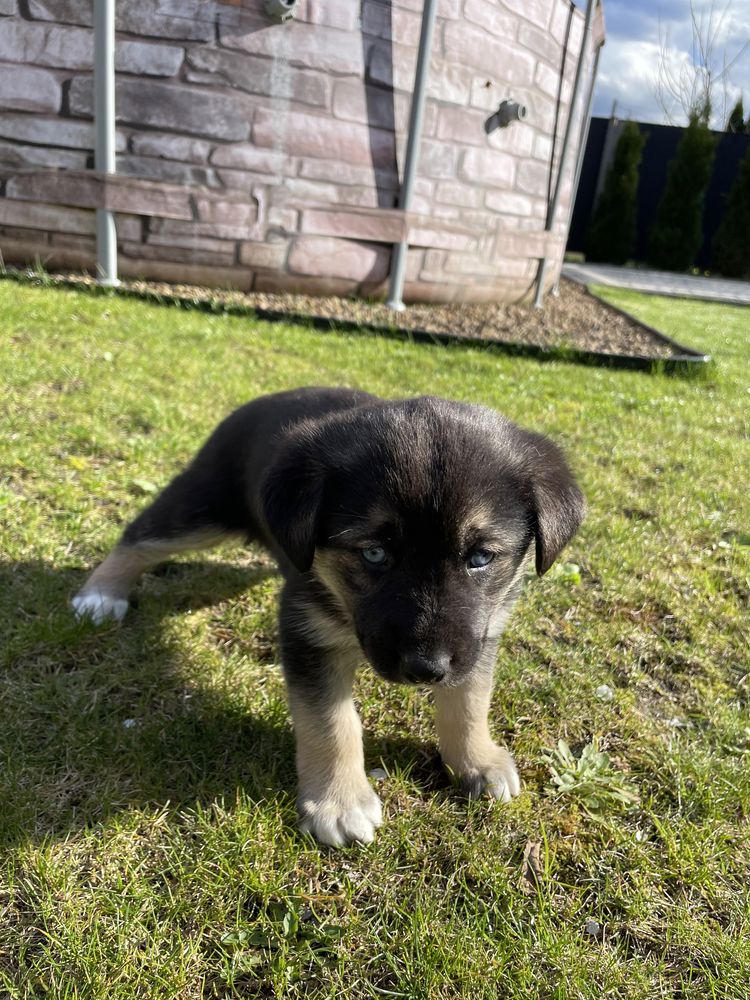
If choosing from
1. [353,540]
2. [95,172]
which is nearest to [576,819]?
[353,540]

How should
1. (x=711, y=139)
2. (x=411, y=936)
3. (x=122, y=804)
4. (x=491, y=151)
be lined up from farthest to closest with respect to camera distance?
(x=711, y=139) < (x=491, y=151) < (x=122, y=804) < (x=411, y=936)

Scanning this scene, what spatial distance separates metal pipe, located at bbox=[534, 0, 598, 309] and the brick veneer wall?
1072 millimetres

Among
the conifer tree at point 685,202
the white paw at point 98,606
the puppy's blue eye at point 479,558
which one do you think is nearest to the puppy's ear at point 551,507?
the puppy's blue eye at point 479,558

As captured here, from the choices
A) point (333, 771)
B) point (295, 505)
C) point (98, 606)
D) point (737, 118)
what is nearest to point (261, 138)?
point (98, 606)

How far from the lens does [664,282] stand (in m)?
19.6

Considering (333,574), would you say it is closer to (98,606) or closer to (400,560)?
(400,560)

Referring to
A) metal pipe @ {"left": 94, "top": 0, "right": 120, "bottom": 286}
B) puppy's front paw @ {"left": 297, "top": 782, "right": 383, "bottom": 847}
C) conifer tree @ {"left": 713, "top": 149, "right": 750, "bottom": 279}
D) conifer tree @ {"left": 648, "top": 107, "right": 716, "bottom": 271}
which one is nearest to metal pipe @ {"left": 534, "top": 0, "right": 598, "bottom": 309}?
metal pipe @ {"left": 94, "top": 0, "right": 120, "bottom": 286}

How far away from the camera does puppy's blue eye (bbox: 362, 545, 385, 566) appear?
6.39 feet

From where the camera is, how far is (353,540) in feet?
6.52

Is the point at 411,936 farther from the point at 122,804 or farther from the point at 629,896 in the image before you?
the point at 122,804

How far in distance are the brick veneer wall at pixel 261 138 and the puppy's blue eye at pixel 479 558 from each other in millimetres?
6637

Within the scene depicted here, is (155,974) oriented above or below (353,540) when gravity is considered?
below

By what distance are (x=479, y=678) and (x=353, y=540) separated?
607 mm

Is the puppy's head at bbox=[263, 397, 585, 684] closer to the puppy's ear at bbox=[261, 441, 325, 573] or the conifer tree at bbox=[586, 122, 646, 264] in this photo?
the puppy's ear at bbox=[261, 441, 325, 573]
